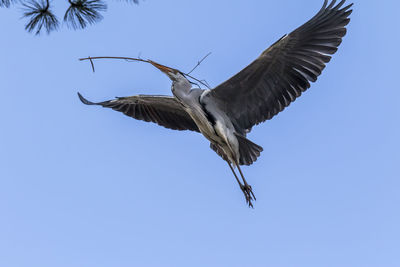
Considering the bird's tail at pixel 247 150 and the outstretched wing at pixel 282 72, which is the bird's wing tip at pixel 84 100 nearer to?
the outstretched wing at pixel 282 72

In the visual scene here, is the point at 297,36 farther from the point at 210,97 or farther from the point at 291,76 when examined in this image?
the point at 210,97

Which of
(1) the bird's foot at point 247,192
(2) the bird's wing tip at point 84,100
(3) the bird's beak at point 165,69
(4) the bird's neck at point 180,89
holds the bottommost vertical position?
(1) the bird's foot at point 247,192

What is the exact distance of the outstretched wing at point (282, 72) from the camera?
6418 millimetres

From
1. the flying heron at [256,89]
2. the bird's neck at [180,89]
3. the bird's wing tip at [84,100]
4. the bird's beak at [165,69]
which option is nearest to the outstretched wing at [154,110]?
the bird's wing tip at [84,100]

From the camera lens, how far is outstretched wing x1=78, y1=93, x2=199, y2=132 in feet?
23.9

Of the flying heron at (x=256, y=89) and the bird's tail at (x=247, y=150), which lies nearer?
the flying heron at (x=256, y=89)

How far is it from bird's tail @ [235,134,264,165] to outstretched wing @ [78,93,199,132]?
0.78m

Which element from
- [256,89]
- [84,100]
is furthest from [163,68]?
[84,100]

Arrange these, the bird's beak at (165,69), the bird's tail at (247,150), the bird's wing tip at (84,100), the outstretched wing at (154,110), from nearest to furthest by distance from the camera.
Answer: the bird's beak at (165,69) → the bird's tail at (247,150) → the outstretched wing at (154,110) → the bird's wing tip at (84,100)

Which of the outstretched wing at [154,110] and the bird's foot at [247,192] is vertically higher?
the outstretched wing at [154,110]

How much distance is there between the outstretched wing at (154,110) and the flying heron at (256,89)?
0.16 m

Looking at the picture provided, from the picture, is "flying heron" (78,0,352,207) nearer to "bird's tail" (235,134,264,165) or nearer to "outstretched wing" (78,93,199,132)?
"bird's tail" (235,134,264,165)

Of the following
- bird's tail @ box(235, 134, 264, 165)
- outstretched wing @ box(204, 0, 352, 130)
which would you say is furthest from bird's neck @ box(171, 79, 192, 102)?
bird's tail @ box(235, 134, 264, 165)

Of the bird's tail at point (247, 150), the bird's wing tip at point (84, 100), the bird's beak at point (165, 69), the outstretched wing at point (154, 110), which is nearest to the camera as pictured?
the bird's beak at point (165, 69)
